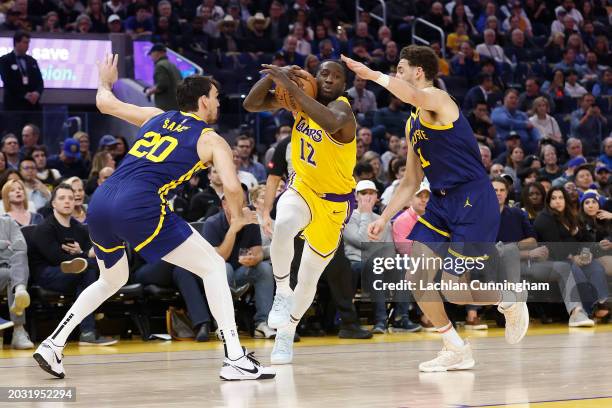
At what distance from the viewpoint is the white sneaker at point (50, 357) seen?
288 inches

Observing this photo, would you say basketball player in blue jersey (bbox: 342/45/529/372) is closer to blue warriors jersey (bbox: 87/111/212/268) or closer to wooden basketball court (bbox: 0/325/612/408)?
wooden basketball court (bbox: 0/325/612/408)

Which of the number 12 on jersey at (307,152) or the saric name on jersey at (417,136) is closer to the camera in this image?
the saric name on jersey at (417,136)

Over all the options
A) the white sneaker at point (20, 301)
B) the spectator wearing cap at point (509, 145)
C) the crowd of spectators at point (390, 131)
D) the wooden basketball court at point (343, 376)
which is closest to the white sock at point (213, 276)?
the wooden basketball court at point (343, 376)

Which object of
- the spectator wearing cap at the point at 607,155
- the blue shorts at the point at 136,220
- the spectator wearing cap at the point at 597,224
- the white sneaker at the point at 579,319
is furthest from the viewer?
the spectator wearing cap at the point at 607,155

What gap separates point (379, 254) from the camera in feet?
38.8

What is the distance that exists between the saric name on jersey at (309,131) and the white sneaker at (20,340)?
11.8 ft

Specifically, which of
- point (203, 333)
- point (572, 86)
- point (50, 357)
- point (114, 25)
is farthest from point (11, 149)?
point (572, 86)

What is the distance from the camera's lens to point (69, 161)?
1388cm

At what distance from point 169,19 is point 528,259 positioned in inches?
339

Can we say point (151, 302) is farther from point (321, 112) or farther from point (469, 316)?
point (321, 112)

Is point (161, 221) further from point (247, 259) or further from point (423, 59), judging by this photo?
point (247, 259)

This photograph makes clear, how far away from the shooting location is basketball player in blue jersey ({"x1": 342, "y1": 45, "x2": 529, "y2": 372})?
7676mm

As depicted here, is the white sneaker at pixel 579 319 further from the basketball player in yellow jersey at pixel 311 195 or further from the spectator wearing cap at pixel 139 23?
the spectator wearing cap at pixel 139 23

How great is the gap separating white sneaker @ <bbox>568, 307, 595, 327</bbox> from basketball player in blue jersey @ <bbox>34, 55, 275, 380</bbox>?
5872mm
